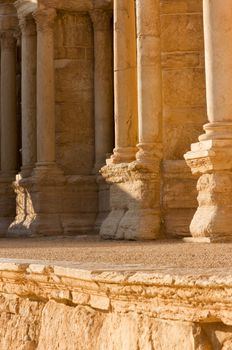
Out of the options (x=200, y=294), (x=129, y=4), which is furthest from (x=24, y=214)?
(x=200, y=294)

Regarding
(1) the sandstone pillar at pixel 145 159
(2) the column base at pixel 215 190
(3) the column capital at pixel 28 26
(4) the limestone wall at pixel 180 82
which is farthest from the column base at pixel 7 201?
(2) the column base at pixel 215 190

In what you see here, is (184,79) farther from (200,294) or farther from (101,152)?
(200,294)

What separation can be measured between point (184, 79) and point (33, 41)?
805cm

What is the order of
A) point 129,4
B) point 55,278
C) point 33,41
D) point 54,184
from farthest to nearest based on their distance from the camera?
point 33,41 < point 54,184 < point 129,4 < point 55,278

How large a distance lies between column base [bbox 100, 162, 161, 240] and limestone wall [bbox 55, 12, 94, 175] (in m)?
4.97

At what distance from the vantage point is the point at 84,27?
67.6 feet

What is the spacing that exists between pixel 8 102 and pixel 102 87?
4.14m

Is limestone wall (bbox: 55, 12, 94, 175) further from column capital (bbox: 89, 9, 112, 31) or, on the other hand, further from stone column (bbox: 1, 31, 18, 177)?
stone column (bbox: 1, 31, 18, 177)

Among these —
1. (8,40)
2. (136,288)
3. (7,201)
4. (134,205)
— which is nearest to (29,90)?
(8,40)

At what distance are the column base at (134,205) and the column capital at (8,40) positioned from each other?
356 inches

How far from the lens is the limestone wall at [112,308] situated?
457 centimetres

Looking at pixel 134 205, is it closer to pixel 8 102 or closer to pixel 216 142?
pixel 216 142

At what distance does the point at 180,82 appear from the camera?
1433 centimetres

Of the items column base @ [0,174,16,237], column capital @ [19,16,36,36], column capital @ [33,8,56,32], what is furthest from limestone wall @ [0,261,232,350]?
column base @ [0,174,16,237]
